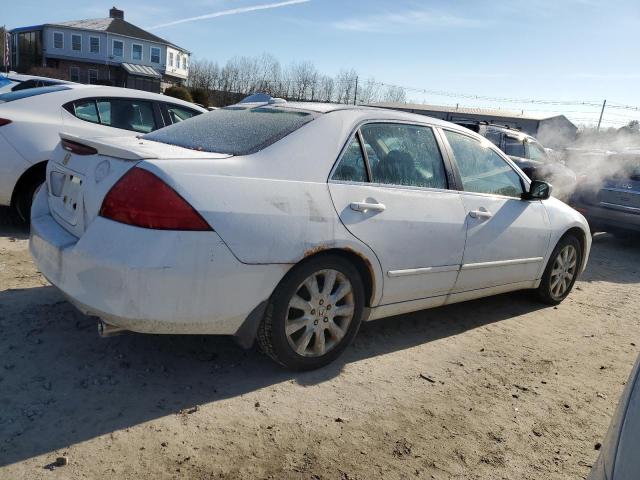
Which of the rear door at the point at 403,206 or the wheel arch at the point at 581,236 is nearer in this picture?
the rear door at the point at 403,206

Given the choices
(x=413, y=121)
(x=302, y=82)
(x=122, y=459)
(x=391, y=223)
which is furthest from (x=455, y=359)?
(x=302, y=82)

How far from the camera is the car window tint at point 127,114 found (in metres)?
6.20

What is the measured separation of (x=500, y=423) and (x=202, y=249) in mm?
1905

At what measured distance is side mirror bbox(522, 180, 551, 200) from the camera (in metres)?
4.59

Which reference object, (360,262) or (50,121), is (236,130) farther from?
(50,121)

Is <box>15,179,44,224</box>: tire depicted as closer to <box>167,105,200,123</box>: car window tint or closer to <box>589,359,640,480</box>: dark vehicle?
<box>167,105,200,123</box>: car window tint

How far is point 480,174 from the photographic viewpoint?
14.1 feet

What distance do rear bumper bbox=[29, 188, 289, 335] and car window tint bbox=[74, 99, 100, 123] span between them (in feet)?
11.5

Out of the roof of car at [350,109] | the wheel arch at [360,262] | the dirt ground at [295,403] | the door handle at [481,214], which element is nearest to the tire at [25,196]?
the dirt ground at [295,403]

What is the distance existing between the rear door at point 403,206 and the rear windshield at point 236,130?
42cm

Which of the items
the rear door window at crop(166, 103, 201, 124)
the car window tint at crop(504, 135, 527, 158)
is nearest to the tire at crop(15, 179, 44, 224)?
the rear door window at crop(166, 103, 201, 124)

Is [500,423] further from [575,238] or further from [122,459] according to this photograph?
[575,238]

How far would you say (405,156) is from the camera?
377 cm

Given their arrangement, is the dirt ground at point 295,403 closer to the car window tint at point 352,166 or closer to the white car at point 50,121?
the car window tint at point 352,166
